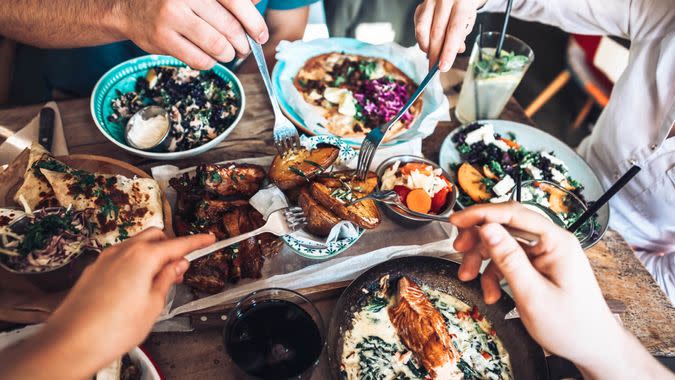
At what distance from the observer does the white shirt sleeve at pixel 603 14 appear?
7.13 ft

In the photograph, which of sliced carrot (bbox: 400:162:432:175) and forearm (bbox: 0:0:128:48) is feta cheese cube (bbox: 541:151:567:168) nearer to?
sliced carrot (bbox: 400:162:432:175)

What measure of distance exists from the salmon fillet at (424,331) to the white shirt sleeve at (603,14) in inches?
72.7

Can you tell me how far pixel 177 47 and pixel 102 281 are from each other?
1.14 m

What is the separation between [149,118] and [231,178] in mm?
692

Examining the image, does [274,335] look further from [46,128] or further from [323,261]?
[46,128]

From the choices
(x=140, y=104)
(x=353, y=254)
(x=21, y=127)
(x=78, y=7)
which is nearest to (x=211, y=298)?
(x=353, y=254)

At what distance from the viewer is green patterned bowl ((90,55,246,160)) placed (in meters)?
1.89

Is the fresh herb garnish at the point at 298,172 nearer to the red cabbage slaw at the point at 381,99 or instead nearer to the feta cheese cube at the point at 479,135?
the red cabbage slaw at the point at 381,99

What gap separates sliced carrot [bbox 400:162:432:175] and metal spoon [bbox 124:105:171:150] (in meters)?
1.16

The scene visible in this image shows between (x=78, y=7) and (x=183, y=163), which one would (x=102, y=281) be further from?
(x=78, y=7)

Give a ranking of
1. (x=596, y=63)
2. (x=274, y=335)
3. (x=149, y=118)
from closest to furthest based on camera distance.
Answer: (x=274, y=335) < (x=149, y=118) < (x=596, y=63)

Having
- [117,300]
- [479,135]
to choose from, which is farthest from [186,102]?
[479,135]

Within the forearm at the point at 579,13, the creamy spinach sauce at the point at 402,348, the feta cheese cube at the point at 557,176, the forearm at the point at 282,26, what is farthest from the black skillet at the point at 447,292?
the forearm at the point at 282,26

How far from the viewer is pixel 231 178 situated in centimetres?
172
